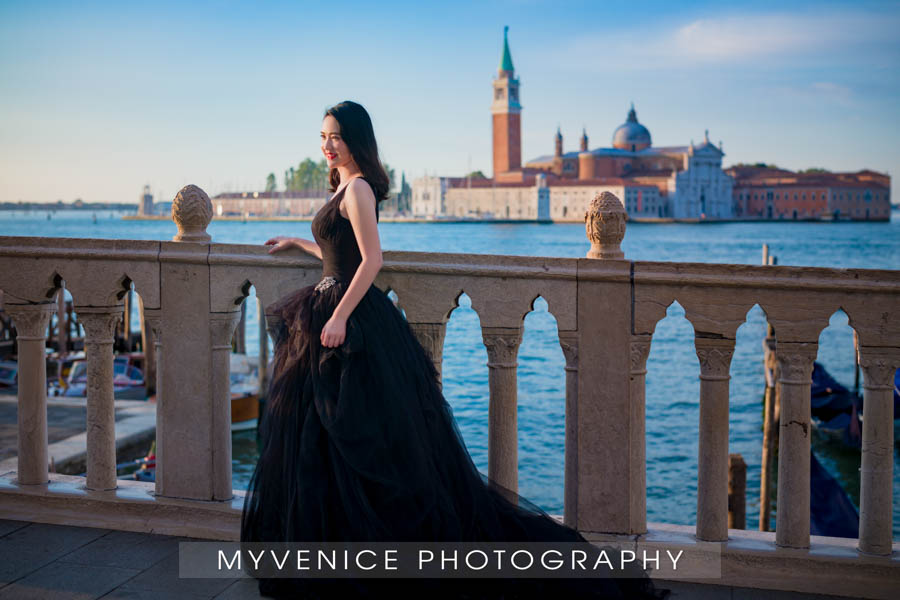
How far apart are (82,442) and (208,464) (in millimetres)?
4980

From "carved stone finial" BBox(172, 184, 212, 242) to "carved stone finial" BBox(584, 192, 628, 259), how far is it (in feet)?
3.71

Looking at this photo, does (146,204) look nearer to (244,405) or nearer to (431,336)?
(244,405)

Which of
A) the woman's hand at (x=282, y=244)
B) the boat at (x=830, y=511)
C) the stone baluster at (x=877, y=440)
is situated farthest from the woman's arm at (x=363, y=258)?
the boat at (x=830, y=511)


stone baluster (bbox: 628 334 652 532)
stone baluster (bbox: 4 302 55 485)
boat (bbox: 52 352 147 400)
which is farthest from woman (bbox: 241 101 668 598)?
boat (bbox: 52 352 147 400)

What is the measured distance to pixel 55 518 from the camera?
116 inches

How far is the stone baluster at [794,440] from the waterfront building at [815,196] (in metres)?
109

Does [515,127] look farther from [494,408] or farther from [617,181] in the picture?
[494,408]

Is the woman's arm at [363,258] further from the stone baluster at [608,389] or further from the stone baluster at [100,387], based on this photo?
the stone baluster at [100,387]

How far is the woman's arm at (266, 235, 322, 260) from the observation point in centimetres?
271

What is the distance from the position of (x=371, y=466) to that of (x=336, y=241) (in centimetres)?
59

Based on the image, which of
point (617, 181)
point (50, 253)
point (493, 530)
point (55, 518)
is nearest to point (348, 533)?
point (493, 530)

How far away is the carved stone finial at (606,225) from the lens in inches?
101

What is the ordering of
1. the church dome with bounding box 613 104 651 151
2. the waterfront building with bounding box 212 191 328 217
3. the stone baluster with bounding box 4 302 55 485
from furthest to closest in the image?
the waterfront building with bounding box 212 191 328 217
the church dome with bounding box 613 104 651 151
the stone baluster with bounding box 4 302 55 485

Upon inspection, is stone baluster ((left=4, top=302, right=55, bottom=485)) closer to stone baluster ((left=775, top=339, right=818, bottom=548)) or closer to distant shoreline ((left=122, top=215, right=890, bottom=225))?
stone baluster ((left=775, top=339, right=818, bottom=548))
